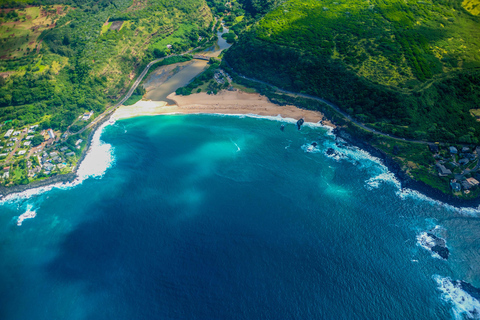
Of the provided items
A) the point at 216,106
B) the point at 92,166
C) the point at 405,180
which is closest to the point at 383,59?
the point at 405,180

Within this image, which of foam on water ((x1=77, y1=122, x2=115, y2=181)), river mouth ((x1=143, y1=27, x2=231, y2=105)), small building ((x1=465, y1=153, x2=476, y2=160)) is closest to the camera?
small building ((x1=465, y1=153, x2=476, y2=160))

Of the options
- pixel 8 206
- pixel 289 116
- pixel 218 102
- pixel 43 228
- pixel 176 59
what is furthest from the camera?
pixel 176 59

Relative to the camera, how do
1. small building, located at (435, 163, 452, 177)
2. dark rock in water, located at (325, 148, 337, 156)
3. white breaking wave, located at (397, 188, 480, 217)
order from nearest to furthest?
white breaking wave, located at (397, 188, 480, 217), small building, located at (435, 163, 452, 177), dark rock in water, located at (325, 148, 337, 156)

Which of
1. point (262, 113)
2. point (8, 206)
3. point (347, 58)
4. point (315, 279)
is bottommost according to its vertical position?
point (8, 206)

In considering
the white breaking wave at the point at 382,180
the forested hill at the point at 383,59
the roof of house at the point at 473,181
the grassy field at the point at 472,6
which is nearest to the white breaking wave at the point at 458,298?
the white breaking wave at the point at 382,180

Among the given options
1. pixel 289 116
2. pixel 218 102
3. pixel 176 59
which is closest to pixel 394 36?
pixel 289 116

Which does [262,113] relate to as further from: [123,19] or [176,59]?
[123,19]

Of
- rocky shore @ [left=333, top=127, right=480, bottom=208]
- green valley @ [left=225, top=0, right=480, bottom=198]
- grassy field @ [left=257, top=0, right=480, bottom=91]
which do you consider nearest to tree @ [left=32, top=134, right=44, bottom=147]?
green valley @ [left=225, top=0, right=480, bottom=198]

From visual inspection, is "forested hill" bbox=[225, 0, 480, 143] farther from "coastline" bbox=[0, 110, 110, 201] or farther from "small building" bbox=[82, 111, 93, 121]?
"coastline" bbox=[0, 110, 110, 201]
